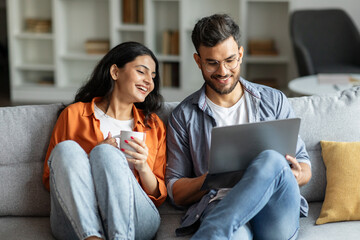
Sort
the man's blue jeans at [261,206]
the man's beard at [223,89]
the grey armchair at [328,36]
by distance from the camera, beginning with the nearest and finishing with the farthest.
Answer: the man's blue jeans at [261,206] < the man's beard at [223,89] < the grey armchair at [328,36]

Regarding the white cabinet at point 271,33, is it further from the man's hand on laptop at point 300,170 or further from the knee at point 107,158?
the knee at point 107,158

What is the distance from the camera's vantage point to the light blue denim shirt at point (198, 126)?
2150 mm

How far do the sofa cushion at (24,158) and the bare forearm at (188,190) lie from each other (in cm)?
53

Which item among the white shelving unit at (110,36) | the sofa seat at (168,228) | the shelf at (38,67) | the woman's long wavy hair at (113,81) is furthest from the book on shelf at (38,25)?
the sofa seat at (168,228)

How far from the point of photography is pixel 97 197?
190 centimetres

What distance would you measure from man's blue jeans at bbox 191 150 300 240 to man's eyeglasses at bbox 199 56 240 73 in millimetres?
388

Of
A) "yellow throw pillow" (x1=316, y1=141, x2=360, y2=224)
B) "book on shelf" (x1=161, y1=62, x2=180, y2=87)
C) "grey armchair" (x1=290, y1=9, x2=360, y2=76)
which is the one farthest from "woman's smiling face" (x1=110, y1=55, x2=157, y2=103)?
"book on shelf" (x1=161, y1=62, x2=180, y2=87)

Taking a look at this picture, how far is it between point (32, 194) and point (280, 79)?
401 centimetres

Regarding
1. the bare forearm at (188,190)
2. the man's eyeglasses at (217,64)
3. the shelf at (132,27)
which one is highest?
the shelf at (132,27)

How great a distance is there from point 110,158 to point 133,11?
3915 millimetres

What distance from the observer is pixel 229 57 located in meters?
2.07

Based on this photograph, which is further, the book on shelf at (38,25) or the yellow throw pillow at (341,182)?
the book on shelf at (38,25)

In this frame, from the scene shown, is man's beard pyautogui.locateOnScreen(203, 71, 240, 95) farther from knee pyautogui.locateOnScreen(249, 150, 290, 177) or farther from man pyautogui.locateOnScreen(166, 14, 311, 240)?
knee pyautogui.locateOnScreen(249, 150, 290, 177)

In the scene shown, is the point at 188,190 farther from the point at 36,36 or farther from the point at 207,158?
the point at 36,36
